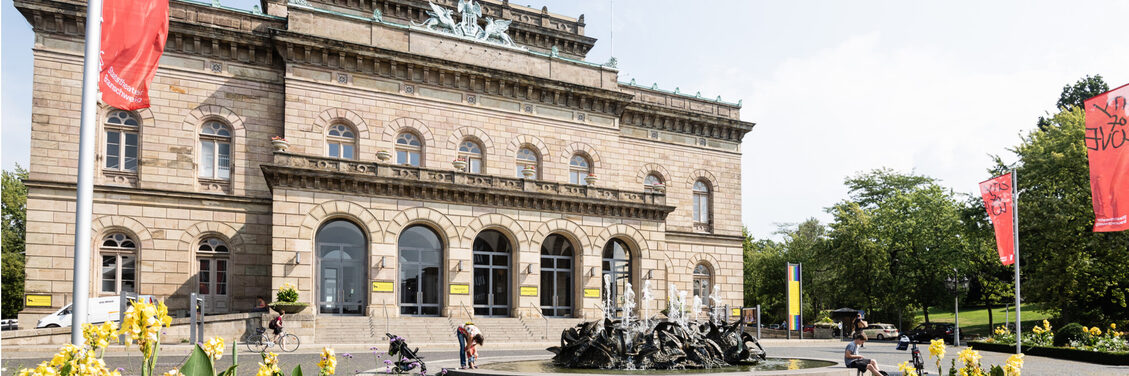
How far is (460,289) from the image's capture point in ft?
113

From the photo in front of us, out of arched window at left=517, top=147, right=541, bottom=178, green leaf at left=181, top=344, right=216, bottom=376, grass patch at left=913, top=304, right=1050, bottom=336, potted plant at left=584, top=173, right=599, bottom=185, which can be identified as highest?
arched window at left=517, top=147, right=541, bottom=178

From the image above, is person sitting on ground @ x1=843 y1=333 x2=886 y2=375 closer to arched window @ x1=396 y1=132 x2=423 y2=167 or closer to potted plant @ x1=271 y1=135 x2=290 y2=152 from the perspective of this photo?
potted plant @ x1=271 y1=135 x2=290 y2=152

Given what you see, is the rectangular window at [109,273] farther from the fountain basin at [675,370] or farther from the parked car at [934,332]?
the parked car at [934,332]

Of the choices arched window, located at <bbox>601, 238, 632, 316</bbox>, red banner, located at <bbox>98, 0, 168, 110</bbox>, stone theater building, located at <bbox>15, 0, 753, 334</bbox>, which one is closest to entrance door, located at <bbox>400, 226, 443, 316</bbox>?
stone theater building, located at <bbox>15, 0, 753, 334</bbox>

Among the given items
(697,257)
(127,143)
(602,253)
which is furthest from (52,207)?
(697,257)

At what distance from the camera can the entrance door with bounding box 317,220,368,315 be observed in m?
32.7

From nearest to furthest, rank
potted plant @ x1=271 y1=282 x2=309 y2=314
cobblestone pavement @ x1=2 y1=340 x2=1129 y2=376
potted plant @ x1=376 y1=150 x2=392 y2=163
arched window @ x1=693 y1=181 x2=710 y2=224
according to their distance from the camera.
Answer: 1. cobblestone pavement @ x1=2 y1=340 x2=1129 y2=376
2. potted plant @ x1=271 y1=282 x2=309 y2=314
3. potted plant @ x1=376 y1=150 x2=392 y2=163
4. arched window @ x1=693 y1=181 x2=710 y2=224

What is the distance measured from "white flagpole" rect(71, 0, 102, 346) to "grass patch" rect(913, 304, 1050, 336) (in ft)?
174

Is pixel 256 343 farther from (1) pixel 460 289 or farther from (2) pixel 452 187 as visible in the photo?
(2) pixel 452 187

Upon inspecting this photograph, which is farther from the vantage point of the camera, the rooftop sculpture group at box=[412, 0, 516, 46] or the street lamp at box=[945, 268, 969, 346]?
the street lamp at box=[945, 268, 969, 346]

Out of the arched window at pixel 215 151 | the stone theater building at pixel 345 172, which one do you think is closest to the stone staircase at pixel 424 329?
the stone theater building at pixel 345 172

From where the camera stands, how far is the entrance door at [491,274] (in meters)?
35.9

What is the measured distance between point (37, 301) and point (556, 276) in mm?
20169

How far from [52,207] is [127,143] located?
11.6 ft
